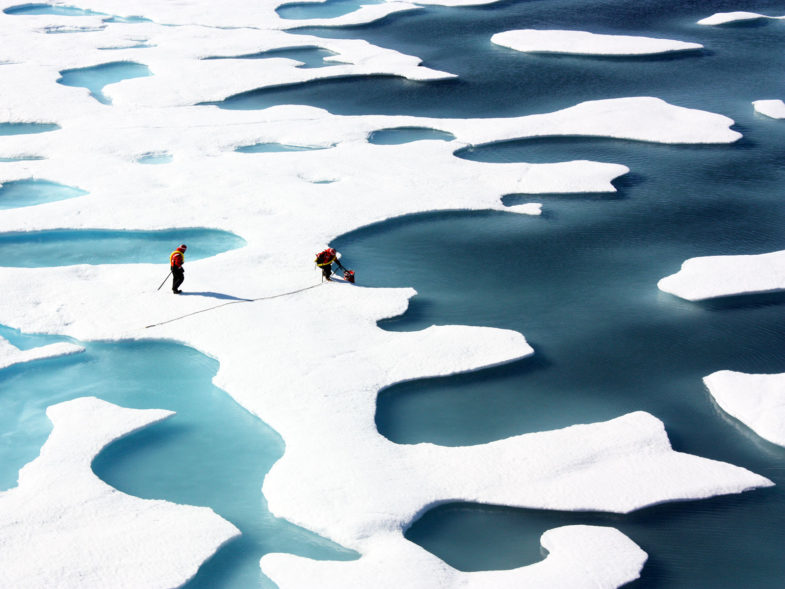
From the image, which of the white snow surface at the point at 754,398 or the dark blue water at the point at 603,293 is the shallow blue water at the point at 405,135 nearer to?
the dark blue water at the point at 603,293

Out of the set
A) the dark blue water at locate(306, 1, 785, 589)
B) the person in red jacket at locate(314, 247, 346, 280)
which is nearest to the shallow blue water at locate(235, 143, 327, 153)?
the dark blue water at locate(306, 1, 785, 589)

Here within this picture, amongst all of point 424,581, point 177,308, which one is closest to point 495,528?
point 424,581

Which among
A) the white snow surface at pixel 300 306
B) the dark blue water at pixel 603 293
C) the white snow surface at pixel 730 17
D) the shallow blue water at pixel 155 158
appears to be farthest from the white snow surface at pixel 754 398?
the white snow surface at pixel 730 17

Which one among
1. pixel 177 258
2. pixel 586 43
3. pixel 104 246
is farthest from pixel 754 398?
pixel 586 43

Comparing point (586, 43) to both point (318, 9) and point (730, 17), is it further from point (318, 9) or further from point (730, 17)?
point (318, 9)

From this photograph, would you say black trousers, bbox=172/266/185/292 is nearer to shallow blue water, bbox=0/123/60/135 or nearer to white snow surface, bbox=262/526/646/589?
white snow surface, bbox=262/526/646/589
